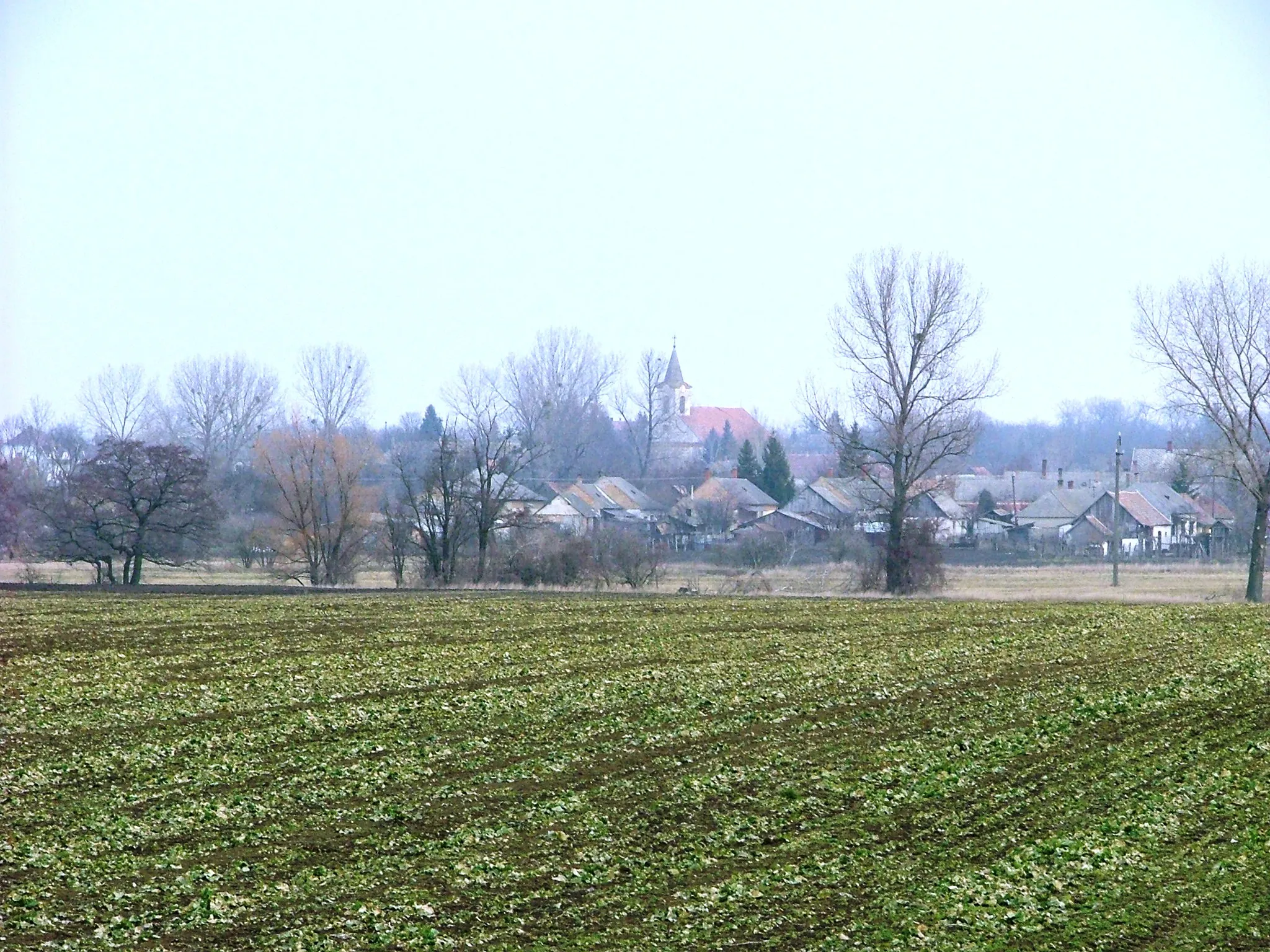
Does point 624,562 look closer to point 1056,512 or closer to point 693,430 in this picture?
point 1056,512

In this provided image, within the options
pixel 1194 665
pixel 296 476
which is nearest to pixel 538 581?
pixel 296 476

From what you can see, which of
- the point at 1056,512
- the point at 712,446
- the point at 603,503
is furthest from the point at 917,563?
the point at 712,446

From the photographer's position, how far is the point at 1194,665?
1734cm

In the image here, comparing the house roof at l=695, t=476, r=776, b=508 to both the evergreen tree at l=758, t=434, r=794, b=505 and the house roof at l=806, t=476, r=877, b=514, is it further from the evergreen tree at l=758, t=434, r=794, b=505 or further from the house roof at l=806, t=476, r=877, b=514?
the house roof at l=806, t=476, r=877, b=514

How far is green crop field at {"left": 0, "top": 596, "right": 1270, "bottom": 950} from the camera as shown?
705 centimetres

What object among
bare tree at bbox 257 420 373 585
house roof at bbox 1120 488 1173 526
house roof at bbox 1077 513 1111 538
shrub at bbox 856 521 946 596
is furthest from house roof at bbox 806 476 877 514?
shrub at bbox 856 521 946 596

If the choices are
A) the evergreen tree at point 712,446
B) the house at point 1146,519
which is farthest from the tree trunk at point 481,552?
the evergreen tree at point 712,446

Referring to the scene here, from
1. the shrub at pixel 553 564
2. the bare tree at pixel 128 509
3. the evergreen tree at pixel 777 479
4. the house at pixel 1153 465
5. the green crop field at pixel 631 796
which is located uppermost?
the house at pixel 1153 465

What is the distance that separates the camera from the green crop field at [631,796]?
705 centimetres

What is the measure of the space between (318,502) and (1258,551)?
106 ft

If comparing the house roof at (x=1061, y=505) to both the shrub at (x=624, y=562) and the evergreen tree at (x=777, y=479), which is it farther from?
the shrub at (x=624, y=562)

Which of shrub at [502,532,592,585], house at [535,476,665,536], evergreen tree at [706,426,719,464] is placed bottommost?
shrub at [502,532,592,585]

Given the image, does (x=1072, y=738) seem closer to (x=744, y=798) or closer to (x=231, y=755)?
(x=744, y=798)

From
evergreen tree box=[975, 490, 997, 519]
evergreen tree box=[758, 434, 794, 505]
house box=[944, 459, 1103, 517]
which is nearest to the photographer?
evergreen tree box=[975, 490, 997, 519]
